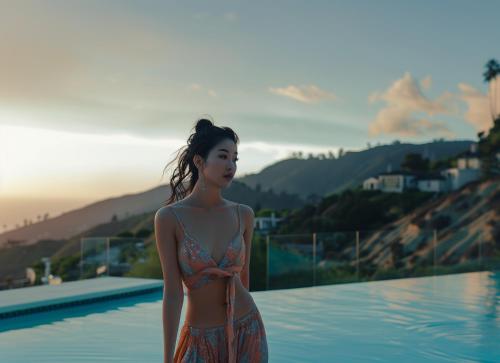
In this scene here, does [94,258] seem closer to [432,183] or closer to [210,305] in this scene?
[210,305]

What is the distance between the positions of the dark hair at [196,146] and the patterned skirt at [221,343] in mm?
618

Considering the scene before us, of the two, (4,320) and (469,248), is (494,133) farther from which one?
(4,320)

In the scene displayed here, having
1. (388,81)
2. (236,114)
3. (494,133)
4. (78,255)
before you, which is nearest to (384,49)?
(236,114)

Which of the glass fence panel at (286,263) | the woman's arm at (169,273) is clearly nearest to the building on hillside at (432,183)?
the glass fence panel at (286,263)

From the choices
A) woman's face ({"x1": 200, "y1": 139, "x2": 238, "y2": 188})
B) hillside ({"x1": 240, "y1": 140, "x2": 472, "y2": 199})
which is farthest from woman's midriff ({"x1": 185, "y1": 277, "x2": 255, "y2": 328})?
hillside ({"x1": 240, "y1": 140, "x2": 472, "y2": 199})

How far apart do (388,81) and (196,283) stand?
87.7m

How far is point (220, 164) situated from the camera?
98.6 inches

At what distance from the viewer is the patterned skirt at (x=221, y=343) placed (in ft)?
8.23

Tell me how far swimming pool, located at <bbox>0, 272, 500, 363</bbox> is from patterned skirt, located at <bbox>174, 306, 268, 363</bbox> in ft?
12.4

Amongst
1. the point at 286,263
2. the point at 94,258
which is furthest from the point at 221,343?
the point at 94,258

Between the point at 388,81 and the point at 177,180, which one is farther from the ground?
the point at 388,81

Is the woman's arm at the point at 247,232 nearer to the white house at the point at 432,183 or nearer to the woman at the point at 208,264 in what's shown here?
the woman at the point at 208,264

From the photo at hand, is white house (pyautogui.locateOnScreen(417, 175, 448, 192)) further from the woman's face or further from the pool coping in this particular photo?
the woman's face

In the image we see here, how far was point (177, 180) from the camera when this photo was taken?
275cm
